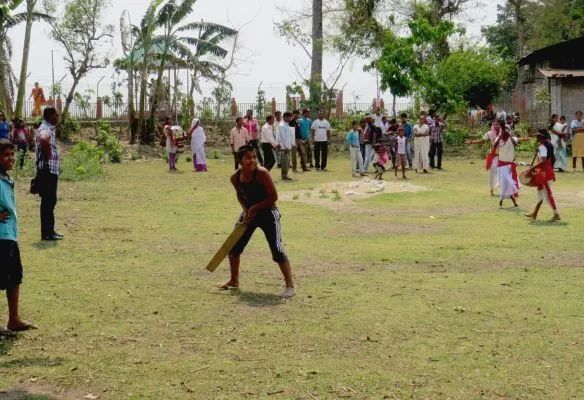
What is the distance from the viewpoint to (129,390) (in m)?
5.73

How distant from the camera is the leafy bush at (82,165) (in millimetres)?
20516

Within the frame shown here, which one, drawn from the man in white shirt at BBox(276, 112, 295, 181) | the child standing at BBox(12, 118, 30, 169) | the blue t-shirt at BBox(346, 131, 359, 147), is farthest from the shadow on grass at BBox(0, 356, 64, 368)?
the child standing at BBox(12, 118, 30, 169)

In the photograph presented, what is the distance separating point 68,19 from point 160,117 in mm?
5267

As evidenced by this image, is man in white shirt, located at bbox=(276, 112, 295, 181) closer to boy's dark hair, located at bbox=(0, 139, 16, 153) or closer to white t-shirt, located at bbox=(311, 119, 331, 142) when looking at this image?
white t-shirt, located at bbox=(311, 119, 331, 142)

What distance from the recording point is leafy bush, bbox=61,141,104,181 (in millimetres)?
20516

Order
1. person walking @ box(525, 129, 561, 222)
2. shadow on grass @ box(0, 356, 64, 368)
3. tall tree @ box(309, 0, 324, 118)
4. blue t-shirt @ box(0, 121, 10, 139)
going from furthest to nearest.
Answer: tall tree @ box(309, 0, 324, 118)
blue t-shirt @ box(0, 121, 10, 139)
person walking @ box(525, 129, 561, 222)
shadow on grass @ box(0, 356, 64, 368)

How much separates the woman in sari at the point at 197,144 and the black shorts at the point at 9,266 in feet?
55.7

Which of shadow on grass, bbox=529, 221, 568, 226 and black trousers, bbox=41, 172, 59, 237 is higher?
black trousers, bbox=41, 172, 59, 237

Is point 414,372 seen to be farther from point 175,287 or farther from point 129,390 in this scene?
point 175,287

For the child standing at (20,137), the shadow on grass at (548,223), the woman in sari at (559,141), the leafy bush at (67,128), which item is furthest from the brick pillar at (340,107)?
the shadow on grass at (548,223)

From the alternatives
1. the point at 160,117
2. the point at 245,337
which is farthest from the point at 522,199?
the point at 160,117

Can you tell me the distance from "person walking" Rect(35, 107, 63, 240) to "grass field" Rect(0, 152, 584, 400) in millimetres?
428

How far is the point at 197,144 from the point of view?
23922 millimetres

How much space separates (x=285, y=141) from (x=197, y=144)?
368 cm
